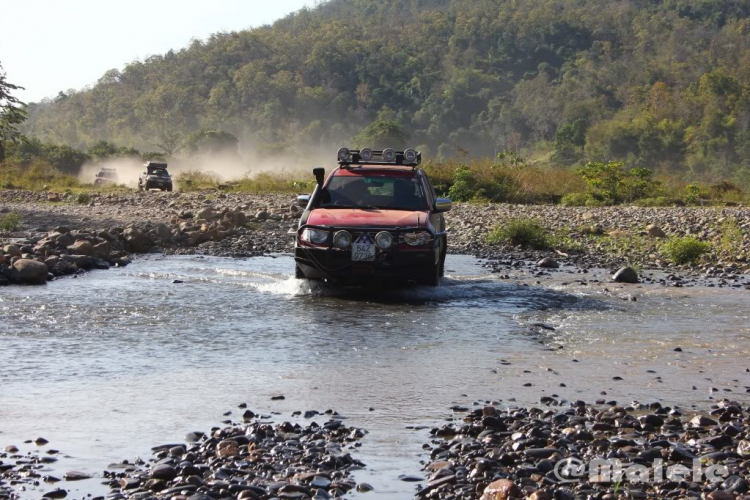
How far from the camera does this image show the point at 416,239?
36.0 ft

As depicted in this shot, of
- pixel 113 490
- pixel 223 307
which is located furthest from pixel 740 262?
pixel 113 490

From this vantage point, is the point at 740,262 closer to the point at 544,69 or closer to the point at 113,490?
the point at 113,490

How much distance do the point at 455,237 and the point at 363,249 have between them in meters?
9.08

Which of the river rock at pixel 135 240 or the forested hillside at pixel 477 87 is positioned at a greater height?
the forested hillside at pixel 477 87

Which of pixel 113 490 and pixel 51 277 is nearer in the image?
pixel 113 490

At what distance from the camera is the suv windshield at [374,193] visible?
11.9 metres

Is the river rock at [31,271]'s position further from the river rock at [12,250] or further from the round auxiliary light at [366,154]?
the round auxiliary light at [366,154]

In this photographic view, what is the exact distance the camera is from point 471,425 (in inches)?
231

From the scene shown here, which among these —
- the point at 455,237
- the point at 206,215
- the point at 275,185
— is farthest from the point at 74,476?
the point at 275,185

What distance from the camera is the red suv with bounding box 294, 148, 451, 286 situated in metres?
10.9

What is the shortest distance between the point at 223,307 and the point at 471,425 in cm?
552

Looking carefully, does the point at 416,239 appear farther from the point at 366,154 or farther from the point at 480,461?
the point at 480,461

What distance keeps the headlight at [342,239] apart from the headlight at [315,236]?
5.8 inches

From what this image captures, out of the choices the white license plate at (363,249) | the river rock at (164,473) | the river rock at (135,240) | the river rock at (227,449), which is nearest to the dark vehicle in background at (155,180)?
the river rock at (135,240)
